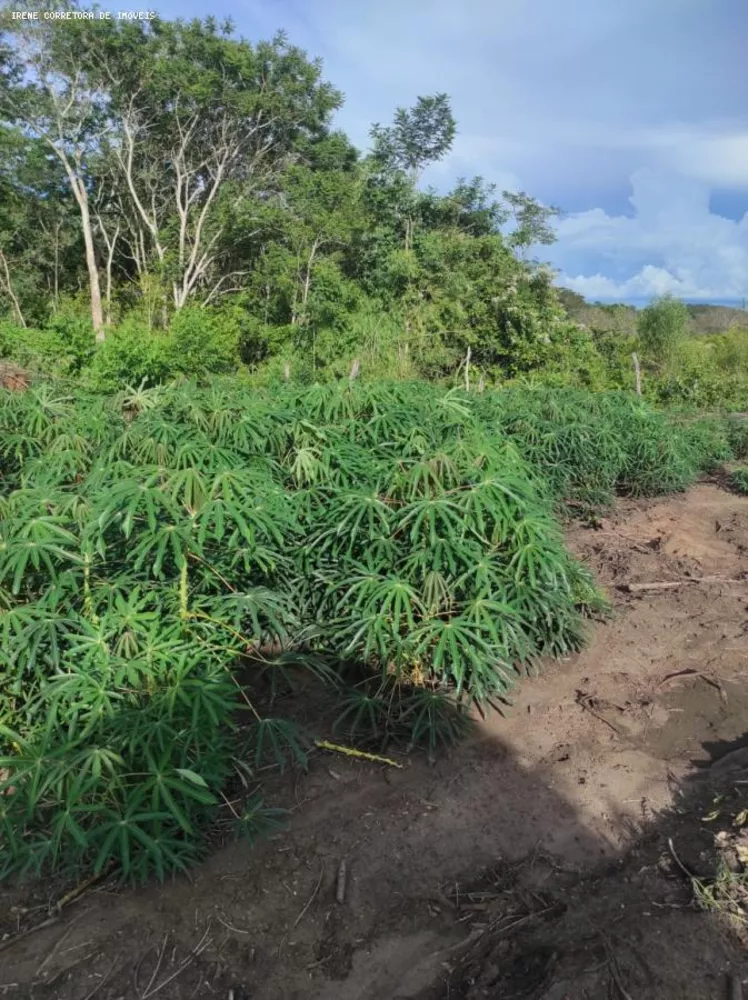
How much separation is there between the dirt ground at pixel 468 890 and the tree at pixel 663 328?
50.0ft

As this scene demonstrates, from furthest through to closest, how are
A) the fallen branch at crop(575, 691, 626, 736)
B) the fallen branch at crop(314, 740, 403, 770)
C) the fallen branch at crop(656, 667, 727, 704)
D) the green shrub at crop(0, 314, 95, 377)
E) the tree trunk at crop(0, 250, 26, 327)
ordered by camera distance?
the tree trunk at crop(0, 250, 26, 327)
the green shrub at crop(0, 314, 95, 377)
the fallen branch at crop(656, 667, 727, 704)
the fallen branch at crop(575, 691, 626, 736)
the fallen branch at crop(314, 740, 403, 770)

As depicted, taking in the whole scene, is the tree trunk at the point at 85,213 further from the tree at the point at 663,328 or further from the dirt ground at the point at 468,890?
the dirt ground at the point at 468,890

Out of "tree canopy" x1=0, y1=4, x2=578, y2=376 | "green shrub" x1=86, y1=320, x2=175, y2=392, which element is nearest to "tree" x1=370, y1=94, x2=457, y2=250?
"tree canopy" x1=0, y1=4, x2=578, y2=376

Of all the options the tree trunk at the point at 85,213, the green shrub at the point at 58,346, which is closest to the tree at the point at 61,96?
the tree trunk at the point at 85,213

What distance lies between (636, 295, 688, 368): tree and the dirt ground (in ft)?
50.0

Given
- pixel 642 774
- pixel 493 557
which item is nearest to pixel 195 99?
pixel 493 557

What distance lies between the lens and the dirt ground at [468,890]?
1.69 metres

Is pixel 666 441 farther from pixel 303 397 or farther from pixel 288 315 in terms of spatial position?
pixel 288 315

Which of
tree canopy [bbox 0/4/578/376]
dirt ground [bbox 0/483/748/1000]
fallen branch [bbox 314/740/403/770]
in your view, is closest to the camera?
dirt ground [bbox 0/483/748/1000]

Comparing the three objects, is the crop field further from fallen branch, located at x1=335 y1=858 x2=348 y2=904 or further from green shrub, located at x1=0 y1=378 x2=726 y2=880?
fallen branch, located at x1=335 y1=858 x2=348 y2=904

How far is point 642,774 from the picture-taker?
249 centimetres

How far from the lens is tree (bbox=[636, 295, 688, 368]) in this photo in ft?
54.0

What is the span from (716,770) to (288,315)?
14.1 m

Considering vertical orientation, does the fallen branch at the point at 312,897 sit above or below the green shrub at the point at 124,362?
below
